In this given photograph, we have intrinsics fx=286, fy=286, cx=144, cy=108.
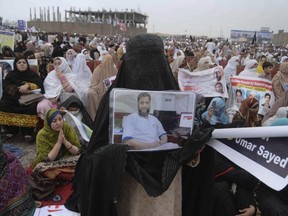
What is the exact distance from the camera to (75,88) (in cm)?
546

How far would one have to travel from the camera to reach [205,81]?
4.23m

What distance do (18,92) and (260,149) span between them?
4.67m

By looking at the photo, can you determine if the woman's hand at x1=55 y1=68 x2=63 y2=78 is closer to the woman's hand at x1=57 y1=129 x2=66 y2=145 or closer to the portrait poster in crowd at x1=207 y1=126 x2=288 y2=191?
the woman's hand at x1=57 y1=129 x2=66 y2=145

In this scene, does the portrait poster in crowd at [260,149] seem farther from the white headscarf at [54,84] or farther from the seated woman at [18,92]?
the white headscarf at [54,84]

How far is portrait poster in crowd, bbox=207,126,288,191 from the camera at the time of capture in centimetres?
114

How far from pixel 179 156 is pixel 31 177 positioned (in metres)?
2.58

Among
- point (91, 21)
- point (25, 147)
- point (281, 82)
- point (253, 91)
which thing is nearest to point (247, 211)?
point (253, 91)

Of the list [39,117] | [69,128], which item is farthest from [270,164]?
[39,117]

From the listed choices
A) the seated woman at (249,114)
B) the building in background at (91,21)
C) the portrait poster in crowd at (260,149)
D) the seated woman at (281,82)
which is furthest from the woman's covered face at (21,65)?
the building in background at (91,21)

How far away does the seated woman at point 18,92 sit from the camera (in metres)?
4.92

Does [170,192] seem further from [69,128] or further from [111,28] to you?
[111,28]

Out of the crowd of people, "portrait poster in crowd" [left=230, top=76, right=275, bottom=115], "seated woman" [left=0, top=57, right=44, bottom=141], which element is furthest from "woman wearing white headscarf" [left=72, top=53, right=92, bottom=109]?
"portrait poster in crowd" [left=230, top=76, right=275, bottom=115]

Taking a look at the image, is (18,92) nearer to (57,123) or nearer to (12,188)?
(57,123)

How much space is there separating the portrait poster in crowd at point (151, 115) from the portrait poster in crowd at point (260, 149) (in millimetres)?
166
